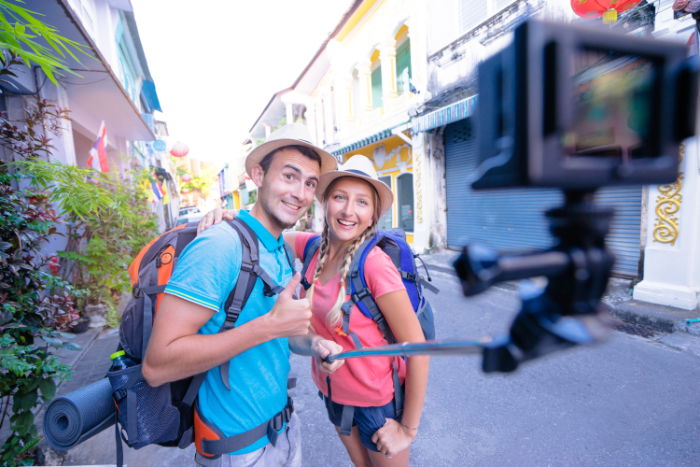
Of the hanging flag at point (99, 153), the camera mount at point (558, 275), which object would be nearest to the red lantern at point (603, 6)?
the camera mount at point (558, 275)

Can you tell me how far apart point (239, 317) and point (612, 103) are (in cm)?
124

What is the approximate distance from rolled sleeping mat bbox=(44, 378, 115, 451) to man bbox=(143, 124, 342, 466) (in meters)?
0.38

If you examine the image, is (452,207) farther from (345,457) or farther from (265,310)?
(265,310)

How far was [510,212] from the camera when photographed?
6.53 m

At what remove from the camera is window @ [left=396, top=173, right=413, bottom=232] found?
1021 centimetres

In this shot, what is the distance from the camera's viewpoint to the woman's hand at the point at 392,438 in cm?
148

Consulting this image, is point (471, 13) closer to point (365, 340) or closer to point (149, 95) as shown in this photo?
point (365, 340)

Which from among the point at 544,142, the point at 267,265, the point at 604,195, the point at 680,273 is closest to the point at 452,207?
the point at 604,195

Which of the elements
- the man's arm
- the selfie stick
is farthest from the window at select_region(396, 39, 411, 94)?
the selfie stick

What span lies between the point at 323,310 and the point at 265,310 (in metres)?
0.36

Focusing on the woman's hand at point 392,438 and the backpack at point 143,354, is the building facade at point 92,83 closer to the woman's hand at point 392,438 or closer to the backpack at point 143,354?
the backpack at point 143,354

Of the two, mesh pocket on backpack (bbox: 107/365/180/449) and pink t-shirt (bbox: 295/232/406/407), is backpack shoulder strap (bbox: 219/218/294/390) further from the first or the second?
pink t-shirt (bbox: 295/232/406/407)

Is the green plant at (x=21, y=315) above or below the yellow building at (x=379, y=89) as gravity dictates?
below

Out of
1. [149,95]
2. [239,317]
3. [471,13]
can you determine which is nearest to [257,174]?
[239,317]
